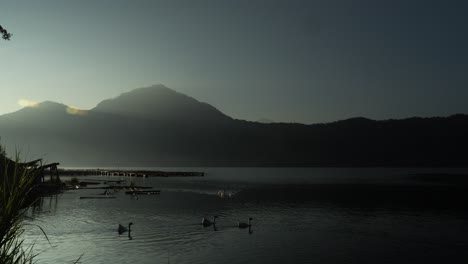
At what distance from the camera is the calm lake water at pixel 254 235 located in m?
34.8

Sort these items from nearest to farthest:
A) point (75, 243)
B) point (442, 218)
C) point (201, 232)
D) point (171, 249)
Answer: point (171, 249) → point (75, 243) → point (201, 232) → point (442, 218)

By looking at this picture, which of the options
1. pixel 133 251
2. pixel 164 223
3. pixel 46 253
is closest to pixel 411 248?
pixel 133 251

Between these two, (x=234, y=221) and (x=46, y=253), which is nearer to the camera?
(x=46, y=253)

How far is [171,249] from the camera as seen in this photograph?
37031 millimetres

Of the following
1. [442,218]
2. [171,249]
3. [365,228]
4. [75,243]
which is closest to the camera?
[171,249]

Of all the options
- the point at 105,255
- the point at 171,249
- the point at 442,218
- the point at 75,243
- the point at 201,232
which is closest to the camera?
the point at 105,255

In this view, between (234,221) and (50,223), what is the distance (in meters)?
23.1

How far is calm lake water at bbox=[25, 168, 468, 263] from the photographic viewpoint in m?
34.8

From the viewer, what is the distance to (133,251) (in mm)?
36031

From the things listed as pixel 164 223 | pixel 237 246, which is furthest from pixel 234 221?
pixel 237 246

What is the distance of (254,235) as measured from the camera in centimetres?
4472

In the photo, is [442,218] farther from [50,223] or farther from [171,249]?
[50,223]

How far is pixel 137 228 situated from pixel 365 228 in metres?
27.3

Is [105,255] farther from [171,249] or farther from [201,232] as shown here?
[201,232]
